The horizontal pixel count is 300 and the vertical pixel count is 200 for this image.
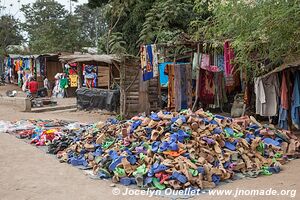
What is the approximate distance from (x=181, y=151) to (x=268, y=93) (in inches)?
145

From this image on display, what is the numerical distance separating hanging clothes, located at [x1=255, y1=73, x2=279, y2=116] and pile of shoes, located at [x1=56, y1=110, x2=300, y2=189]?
3.86 feet

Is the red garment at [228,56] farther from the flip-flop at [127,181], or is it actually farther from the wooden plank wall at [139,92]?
the flip-flop at [127,181]

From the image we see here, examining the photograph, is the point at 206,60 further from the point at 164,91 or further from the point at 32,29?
the point at 32,29

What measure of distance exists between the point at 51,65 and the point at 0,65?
8.75m

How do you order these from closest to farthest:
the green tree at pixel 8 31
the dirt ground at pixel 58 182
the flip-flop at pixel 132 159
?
the dirt ground at pixel 58 182 < the flip-flop at pixel 132 159 < the green tree at pixel 8 31

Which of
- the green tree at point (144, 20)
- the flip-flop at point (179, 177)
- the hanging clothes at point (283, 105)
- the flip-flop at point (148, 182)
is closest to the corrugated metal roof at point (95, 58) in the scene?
the green tree at point (144, 20)

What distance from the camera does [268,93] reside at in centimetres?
873

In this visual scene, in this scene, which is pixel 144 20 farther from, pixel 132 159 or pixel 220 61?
pixel 132 159

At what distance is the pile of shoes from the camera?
5543 mm

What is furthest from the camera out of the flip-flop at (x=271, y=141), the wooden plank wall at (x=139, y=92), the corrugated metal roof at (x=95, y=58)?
the wooden plank wall at (x=139, y=92)

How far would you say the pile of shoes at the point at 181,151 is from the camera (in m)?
5.54

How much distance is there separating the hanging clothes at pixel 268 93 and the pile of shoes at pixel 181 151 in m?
1.18

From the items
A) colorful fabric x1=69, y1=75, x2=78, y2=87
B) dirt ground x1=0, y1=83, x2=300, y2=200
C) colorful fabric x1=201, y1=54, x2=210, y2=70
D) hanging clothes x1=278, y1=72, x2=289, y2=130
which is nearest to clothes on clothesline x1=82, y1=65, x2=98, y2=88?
colorful fabric x1=69, y1=75, x2=78, y2=87

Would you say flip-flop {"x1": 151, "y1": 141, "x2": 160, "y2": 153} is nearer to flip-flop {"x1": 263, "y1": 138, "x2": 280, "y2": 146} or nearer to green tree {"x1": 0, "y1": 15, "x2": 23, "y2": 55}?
flip-flop {"x1": 263, "y1": 138, "x2": 280, "y2": 146}
